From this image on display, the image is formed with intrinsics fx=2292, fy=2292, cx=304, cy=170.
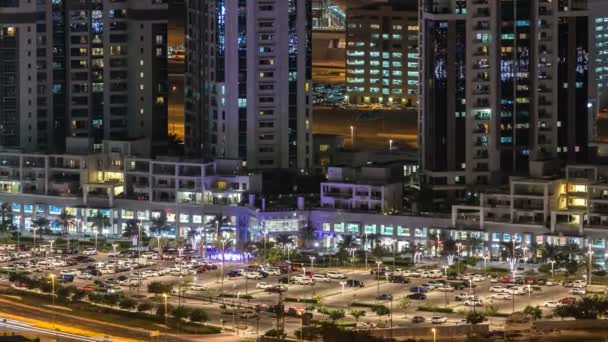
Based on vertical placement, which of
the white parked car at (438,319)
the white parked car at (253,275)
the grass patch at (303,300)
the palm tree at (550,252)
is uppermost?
the palm tree at (550,252)

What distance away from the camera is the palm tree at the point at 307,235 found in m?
29.3

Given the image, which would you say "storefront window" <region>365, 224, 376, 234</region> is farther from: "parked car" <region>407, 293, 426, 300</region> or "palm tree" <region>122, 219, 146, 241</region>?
"parked car" <region>407, 293, 426, 300</region>

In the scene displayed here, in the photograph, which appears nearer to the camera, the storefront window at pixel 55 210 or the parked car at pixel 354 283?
the parked car at pixel 354 283

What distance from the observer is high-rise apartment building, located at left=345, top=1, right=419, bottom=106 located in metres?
40.9

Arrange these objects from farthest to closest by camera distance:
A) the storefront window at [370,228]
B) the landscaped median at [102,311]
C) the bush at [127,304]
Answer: the storefront window at [370,228]
the bush at [127,304]
the landscaped median at [102,311]

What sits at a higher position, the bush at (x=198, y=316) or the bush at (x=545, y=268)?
the bush at (x=545, y=268)

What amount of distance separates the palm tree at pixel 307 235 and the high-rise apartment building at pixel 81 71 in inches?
177

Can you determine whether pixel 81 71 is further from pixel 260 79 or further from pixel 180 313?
pixel 180 313

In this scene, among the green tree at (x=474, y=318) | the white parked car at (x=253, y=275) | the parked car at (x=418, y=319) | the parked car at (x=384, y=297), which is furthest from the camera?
the white parked car at (x=253, y=275)

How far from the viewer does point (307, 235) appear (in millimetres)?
29281

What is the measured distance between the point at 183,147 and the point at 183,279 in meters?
6.32

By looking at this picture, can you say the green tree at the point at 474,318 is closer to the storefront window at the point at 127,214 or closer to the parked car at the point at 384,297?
the parked car at the point at 384,297

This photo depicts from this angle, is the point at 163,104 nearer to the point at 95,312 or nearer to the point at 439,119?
Result: the point at 439,119

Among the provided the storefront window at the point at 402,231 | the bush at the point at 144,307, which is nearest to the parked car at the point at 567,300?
the storefront window at the point at 402,231
